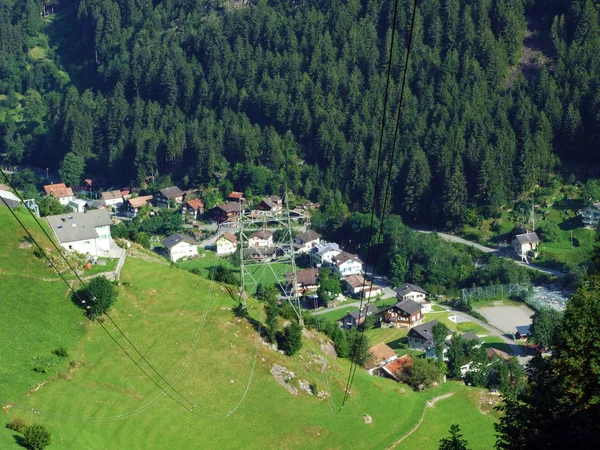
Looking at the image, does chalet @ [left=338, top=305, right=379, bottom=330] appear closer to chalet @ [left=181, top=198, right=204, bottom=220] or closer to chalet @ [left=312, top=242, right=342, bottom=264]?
chalet @ [left=312, top=242, right=342, bottom=264]

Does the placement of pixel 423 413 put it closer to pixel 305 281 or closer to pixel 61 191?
pixel 305 281

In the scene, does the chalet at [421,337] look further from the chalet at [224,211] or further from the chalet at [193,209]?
the chalet at [193,209]

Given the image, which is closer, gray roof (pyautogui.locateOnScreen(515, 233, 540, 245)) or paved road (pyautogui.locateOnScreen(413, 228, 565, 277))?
paved road (pyautogui.locateOnScreen(413, 228, 565, 277))

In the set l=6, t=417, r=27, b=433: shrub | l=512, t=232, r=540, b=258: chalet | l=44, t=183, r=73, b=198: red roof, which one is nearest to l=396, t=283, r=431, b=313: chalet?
l=512, t=232, r=540, b=258: chalet

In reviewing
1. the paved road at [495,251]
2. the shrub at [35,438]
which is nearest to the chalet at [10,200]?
the shrub at [35,438]

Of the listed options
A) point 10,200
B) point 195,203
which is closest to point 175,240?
point 195,203

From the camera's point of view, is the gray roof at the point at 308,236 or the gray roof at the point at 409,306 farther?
the gray roof at the point at 308,236
